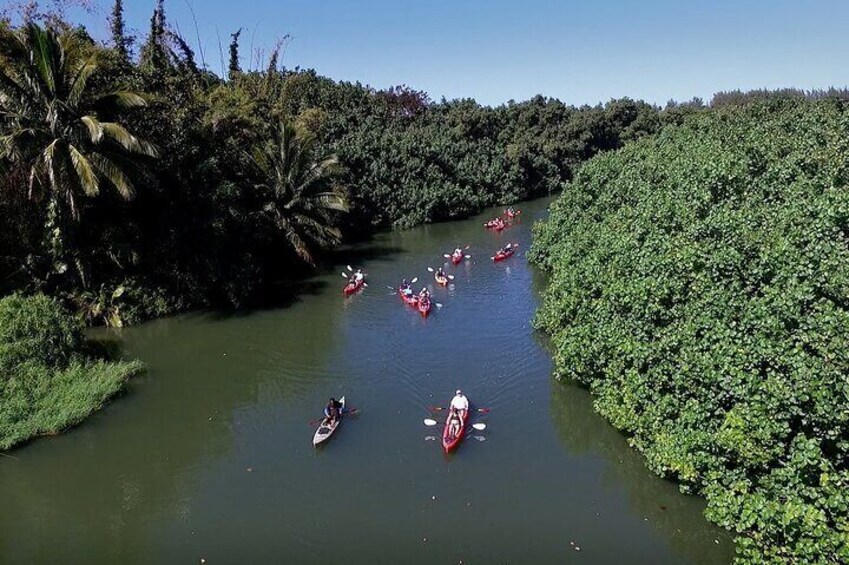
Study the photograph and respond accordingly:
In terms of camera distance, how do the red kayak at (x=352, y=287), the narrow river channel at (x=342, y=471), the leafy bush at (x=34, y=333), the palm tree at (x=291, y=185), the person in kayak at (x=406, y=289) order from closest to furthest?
the narrow river channel at (x=342, y=471)
the leafy bush at (x=34, y=333)
the person in kayak at (x=406, y=289)
the red kayak at (x=352, y=287)
the palm tree at (x=291, y=185)

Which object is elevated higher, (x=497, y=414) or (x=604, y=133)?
(x=604, y=133)

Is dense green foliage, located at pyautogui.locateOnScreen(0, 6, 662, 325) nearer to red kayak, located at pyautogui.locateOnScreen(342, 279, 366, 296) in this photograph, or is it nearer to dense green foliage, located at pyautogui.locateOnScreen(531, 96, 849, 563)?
red kayak, located at pyautogui.locateOnScreen(342, 279, 366, 296)

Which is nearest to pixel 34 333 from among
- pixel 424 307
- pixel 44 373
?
pixel 44 373

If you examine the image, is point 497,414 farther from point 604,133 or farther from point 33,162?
point 604,133

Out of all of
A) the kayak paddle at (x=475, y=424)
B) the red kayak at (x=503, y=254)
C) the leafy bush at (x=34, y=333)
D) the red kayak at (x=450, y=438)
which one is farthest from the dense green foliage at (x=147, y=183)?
the red kayak at (x=450, y=438)

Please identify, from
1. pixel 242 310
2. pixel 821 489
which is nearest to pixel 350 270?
pixel 242 310

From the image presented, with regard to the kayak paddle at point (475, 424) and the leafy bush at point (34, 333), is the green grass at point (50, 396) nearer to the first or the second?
the leafy bush at point (34, 333)
